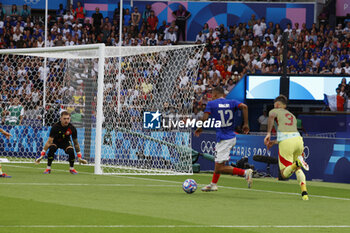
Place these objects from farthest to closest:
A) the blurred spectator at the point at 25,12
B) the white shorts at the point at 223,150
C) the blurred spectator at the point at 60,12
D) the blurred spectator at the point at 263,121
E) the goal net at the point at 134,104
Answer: the blurred spectator at the point at 25,12 < the blurred spectator at the point at 60,12 < the blurred spectator at the point at 263,121 < the goal net at the point at 134,104 < the white shorts at the point at 223,150

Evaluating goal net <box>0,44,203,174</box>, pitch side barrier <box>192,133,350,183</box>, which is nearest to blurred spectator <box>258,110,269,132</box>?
pitch side barrier <box>192,133,350,183</box>

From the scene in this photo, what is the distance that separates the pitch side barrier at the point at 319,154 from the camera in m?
20.8

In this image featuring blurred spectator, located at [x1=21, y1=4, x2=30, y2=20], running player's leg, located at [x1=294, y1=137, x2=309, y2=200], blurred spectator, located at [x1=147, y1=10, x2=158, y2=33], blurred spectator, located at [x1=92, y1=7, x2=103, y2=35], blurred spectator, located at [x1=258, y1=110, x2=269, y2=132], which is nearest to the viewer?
running player's leg, located at [x1=294, y1=137, x2=309, y2=200]

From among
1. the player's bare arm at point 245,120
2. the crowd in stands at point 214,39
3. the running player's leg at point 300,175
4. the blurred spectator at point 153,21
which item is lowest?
the running player's leg at point 300,175

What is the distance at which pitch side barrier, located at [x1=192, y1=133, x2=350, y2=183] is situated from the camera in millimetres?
20812

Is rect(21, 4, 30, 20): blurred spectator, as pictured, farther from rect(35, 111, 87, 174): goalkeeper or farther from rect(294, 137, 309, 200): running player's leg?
rect(294, 137, 309, 200): running player's leg

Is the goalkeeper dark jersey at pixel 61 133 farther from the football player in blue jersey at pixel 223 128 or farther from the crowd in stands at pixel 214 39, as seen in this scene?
the crowd in stands at pixel 214 39

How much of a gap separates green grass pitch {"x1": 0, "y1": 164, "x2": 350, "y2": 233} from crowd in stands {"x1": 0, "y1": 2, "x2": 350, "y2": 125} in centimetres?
1282

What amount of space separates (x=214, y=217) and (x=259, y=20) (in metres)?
27.7

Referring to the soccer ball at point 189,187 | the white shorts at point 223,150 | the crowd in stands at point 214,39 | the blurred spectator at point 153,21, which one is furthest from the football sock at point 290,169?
the blurred spectator at point 153,21

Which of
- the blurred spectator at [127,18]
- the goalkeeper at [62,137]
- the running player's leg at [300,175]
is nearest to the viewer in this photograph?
the running player's leg at [300,175]

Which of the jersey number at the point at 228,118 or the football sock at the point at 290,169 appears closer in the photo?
the football sock at the point at 290,169

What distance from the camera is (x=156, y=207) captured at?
12.2m

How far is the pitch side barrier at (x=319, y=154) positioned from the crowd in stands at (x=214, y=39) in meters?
6.74
